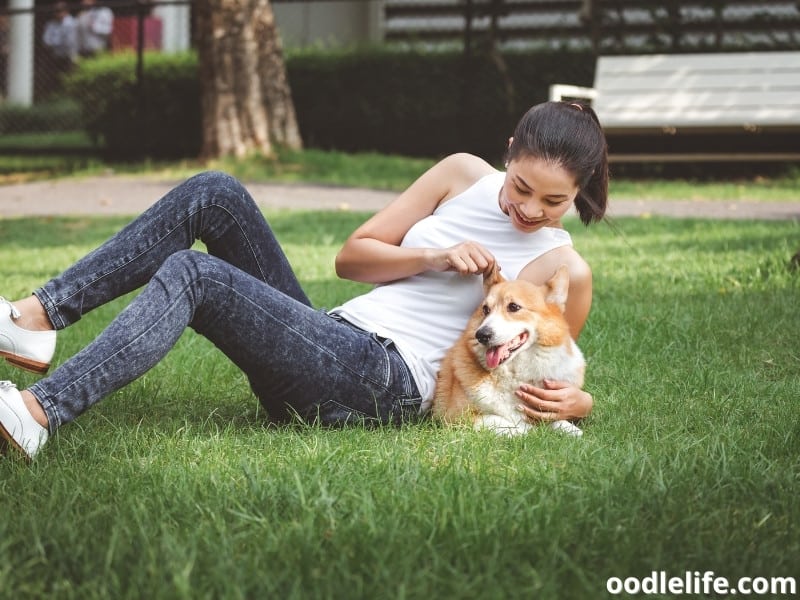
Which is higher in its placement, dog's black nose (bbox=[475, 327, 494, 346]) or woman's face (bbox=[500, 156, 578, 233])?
woman's face (bbox=[500, 156, 578, 233])

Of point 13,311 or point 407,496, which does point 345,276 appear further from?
point 407,496

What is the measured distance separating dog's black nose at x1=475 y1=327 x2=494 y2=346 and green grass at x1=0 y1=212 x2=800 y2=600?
29 cm

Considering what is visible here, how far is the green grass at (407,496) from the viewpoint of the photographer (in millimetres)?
2025

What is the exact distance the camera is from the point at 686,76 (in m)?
11.9

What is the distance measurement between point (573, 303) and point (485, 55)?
1068 cm

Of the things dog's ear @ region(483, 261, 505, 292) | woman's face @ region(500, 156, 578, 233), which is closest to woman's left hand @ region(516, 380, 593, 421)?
dog's ear @ region(483, 261, 505, 292)

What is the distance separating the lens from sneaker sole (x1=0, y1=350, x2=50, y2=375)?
2988 millimetres

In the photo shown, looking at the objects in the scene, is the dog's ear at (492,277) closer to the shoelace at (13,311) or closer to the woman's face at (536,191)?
the woman's face at (536,191)

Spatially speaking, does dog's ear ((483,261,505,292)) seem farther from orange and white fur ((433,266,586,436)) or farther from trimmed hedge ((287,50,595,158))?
trimmed hedge ((287,50,595,158))

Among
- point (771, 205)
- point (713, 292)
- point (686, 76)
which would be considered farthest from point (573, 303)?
point (686, 76)

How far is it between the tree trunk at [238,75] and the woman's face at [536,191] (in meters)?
9.33

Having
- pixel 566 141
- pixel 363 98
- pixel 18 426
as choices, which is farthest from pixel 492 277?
pixel 363 98

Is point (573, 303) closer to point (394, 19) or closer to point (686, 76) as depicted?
point (686, 76)

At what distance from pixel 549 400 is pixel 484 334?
0.35 metres
